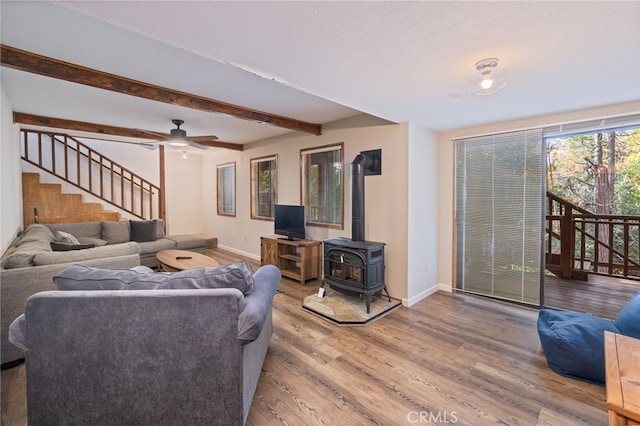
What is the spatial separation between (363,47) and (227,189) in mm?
5787

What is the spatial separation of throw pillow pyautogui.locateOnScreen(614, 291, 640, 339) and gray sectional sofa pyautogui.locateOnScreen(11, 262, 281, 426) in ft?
8.60

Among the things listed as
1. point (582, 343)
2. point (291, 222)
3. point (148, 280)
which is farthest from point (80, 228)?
point (582, 343)

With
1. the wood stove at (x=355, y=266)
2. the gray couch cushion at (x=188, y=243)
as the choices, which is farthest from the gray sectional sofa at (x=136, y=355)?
the gray couch cushion at (x=188, y=243)

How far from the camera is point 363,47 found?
5.61ft

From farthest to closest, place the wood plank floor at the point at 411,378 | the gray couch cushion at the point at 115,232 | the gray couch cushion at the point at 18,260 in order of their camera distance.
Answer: the gray couch cushion at the point at 115,232
the gray couch cushion at the point at 18,260
the wood plank floor at the point at 411,378

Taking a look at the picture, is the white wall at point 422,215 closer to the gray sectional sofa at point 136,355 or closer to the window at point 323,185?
the window at point 323,185

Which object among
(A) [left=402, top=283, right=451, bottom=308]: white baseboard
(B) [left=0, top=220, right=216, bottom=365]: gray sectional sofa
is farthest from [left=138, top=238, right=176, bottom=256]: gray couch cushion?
(A) [left=402, top=283, right=451, bottom=308]: white baseboard

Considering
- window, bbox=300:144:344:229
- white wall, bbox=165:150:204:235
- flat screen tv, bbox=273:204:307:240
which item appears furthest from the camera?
white wall, bbox=165:150:204:235

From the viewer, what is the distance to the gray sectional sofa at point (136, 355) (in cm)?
144

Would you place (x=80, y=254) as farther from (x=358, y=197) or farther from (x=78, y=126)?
(x=358, y=197)

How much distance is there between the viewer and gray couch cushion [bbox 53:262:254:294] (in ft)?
5.24

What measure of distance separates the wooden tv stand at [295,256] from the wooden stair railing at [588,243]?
3.85 metres

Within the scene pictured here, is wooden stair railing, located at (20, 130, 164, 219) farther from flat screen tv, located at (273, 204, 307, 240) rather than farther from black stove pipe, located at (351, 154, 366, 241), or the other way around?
black stove pipe, located at (351, 154, 366, 241)

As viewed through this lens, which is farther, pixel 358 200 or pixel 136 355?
pixel 358 200
